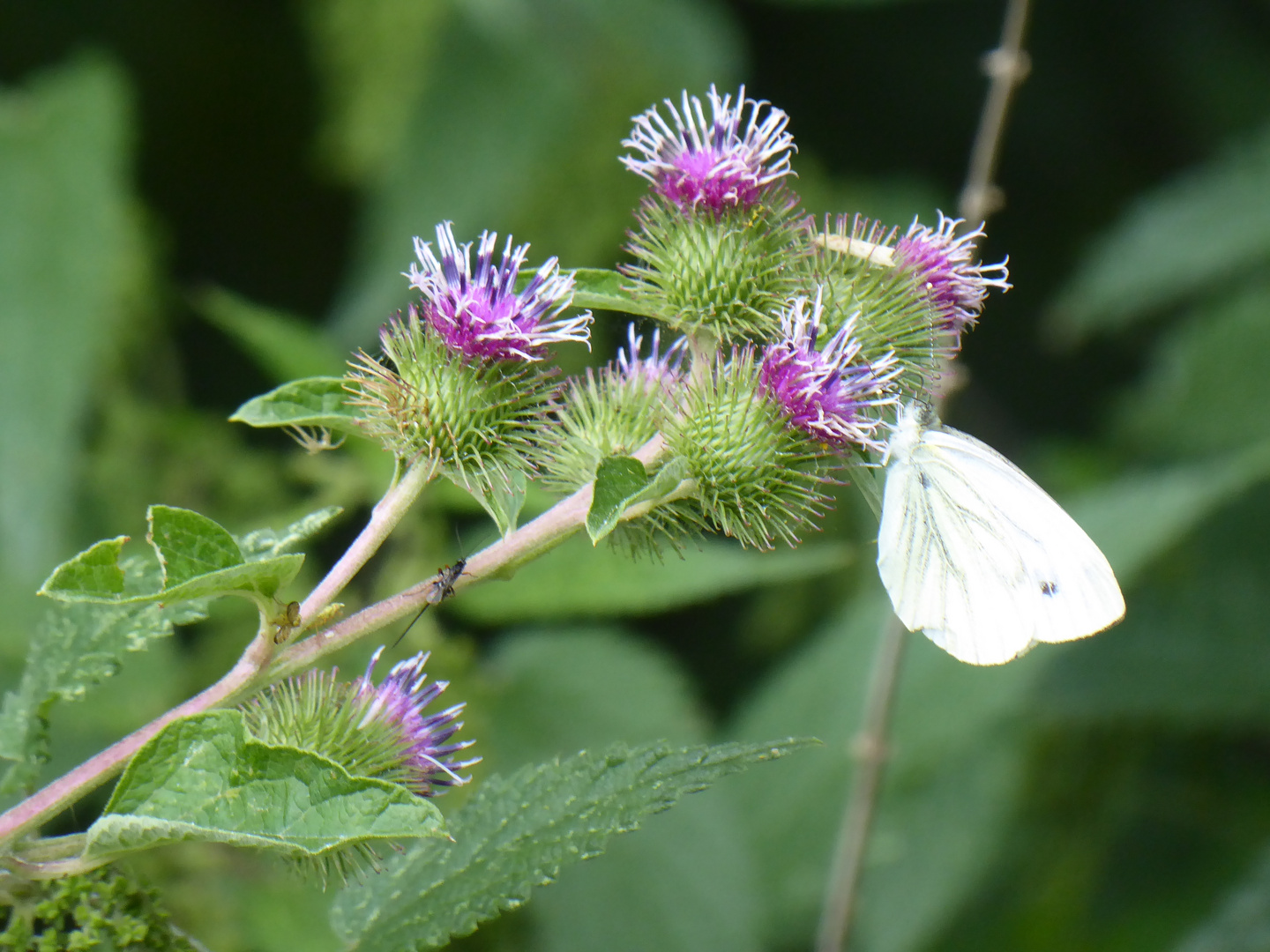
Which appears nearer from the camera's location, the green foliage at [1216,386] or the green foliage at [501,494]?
the green foliage at [501,494]

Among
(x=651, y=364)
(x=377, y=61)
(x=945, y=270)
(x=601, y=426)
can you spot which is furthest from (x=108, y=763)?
(x=377, y=61)

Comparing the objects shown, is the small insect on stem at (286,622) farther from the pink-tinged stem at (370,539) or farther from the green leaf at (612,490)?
the green leaf at (612,490)

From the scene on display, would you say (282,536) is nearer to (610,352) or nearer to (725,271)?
(725,271)

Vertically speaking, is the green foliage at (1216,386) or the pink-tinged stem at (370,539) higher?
the green foliage at (1216,386)

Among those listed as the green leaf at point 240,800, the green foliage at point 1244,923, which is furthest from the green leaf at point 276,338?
the green foliage at point 1244,923

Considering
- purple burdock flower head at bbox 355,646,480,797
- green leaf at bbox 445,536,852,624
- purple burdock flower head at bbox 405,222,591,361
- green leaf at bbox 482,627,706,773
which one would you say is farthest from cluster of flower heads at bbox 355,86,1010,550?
green leaf at bbox 482,627,706,773

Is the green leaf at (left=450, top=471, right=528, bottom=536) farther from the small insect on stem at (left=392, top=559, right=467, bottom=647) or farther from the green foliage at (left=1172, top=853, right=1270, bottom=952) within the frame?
the green foliage at (left=1172, top=853, right=1270, bottom=952)
